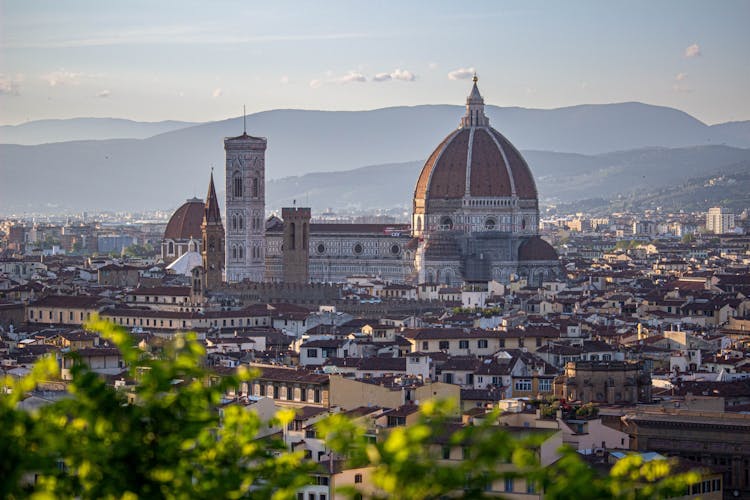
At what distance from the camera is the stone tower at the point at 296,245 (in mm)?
133250

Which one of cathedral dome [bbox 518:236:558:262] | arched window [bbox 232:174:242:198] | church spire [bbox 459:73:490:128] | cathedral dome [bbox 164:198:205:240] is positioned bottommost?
cathedral dome [bbox 518:236:558:262]

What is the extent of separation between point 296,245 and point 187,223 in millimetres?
33204

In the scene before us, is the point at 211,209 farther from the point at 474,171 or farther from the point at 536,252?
the point at 474,171

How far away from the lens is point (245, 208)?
141 metres

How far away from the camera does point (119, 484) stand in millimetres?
14375

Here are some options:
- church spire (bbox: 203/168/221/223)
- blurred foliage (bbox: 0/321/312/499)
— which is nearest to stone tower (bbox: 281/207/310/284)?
church spire (bbox: 203/168/221/223)

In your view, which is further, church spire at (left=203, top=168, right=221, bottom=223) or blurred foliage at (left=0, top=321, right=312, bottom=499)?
church spire at (left=203, top=168, right=221, bottom=223)

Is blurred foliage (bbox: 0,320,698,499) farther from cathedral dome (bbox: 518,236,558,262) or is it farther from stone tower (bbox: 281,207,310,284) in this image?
cathedral dome (bbox: 518,236,558,262)

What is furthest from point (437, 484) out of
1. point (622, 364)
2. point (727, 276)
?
point (727, 276)

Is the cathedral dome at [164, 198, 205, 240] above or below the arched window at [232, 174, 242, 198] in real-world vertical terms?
below

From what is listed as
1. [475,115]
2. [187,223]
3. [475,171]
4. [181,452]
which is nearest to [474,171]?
[475,171]

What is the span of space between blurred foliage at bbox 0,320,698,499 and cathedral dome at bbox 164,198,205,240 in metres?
148

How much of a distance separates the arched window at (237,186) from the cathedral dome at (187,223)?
20936 mm

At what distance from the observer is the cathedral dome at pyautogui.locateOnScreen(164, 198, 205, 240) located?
541 feet
